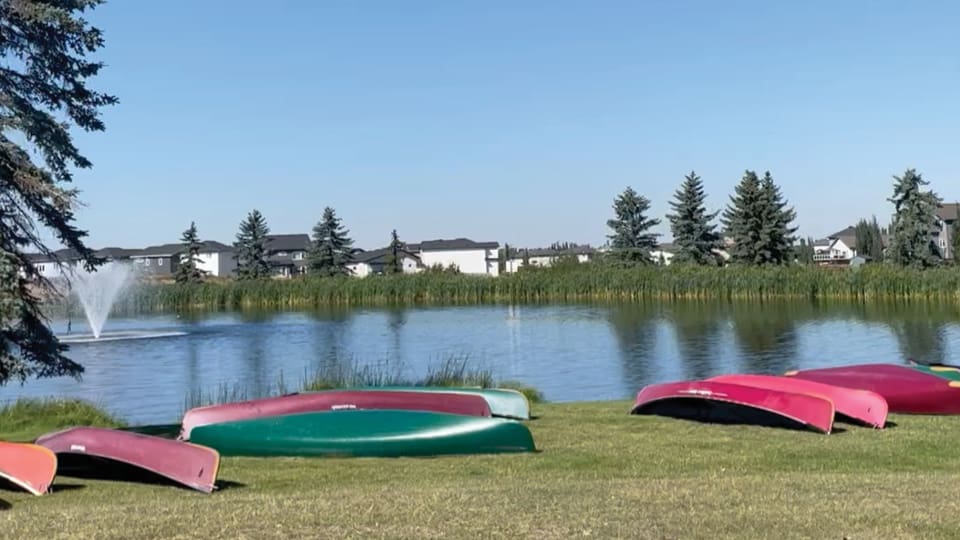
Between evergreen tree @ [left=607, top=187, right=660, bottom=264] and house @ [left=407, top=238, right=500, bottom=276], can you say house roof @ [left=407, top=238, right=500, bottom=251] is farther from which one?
evergreen tree @ [left=607, top=187, right=660, bottom=264]

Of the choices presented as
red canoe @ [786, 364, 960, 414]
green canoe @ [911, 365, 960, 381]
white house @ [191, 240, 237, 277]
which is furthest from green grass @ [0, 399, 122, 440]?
white house @ [191, 240, 237, 277]

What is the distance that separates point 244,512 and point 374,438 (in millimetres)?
3858

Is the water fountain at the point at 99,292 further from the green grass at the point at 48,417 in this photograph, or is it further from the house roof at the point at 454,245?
the house roof at the point at 454,245

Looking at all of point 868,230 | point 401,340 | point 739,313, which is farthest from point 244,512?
point 868,230

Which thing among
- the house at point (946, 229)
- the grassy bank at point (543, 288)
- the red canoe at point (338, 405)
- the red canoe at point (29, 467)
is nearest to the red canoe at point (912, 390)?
the red canoe at point (338, 405)

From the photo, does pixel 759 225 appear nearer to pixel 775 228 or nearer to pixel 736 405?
pixel 775 228

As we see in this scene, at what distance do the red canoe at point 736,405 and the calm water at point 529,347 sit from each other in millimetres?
6162

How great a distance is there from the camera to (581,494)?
6719 millimetres

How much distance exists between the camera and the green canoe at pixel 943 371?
43.8 ft

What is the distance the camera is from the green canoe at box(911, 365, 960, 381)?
1335cm

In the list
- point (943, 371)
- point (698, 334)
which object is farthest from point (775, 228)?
point (943, 371)

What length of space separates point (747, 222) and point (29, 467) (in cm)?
6080

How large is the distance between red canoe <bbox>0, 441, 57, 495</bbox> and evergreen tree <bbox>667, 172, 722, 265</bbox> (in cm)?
6415

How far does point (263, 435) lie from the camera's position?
33.2 ft
